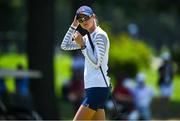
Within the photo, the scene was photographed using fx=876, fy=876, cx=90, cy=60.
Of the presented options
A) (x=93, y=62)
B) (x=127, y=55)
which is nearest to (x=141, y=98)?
(x=127, y=55)

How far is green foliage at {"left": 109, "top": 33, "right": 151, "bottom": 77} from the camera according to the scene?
25125 millimetres

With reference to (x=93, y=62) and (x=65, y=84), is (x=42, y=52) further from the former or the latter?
(x=93, y=62)

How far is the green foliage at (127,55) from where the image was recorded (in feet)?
82.4

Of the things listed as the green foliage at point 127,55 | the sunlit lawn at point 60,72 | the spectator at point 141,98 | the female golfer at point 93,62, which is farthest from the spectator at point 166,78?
the female golfer at point 93,62

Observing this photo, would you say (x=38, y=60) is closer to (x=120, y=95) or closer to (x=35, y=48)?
(x=35, y=48)

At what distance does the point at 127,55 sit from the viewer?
84.5ft

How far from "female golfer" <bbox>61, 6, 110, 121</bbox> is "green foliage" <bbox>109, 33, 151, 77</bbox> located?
14633 millimetres

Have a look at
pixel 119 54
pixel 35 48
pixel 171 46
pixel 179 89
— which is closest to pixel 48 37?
pixel 35 48

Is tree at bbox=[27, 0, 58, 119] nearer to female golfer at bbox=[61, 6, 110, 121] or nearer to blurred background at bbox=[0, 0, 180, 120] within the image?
blurred background at bbox=[0, 0, 180, 120]

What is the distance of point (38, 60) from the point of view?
62.3ft

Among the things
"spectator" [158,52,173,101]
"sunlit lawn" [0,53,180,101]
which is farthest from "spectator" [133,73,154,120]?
"sunlit lawn" [0,53,180,101]

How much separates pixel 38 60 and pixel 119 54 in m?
6.96

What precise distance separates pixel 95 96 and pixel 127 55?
1632 cm

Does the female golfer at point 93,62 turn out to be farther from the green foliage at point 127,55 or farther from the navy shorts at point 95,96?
the green foliage at point 127,55
